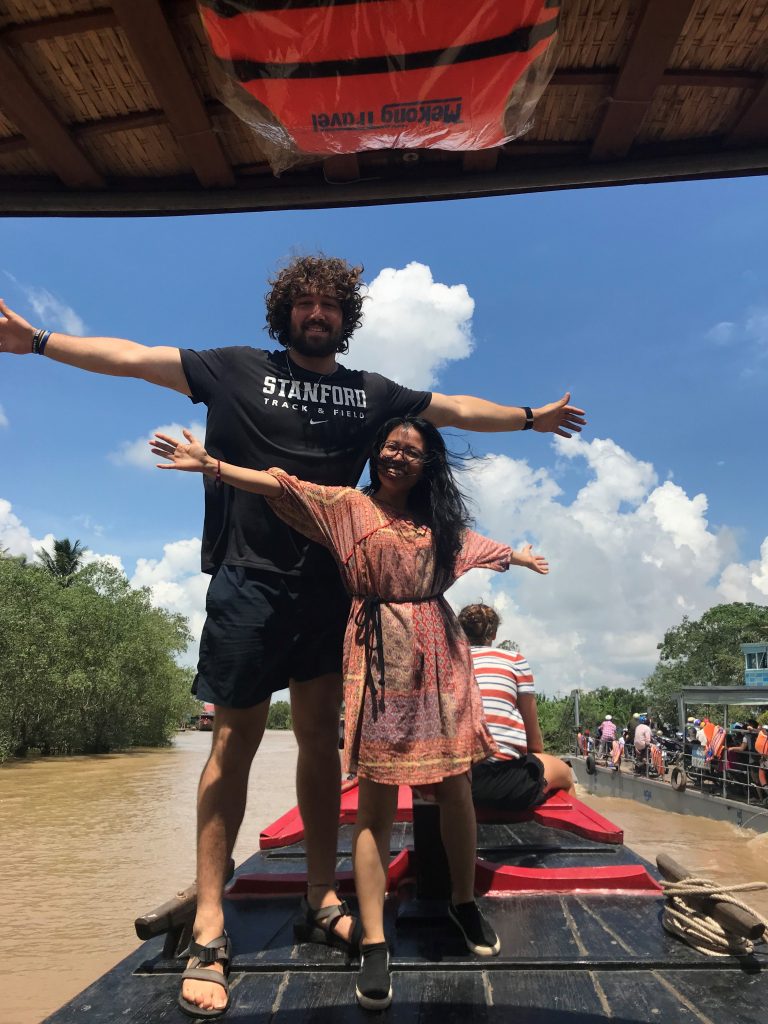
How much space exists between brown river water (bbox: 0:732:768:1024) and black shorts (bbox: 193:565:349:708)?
3.79 m

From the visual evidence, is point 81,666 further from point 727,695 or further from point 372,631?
point 372,631

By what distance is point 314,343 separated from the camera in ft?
7.59

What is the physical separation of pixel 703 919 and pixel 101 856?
10.3m

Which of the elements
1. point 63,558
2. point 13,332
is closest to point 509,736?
point 13,332

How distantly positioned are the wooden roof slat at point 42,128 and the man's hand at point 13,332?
2.07 feet

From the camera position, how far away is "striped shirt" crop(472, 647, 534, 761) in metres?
3.23

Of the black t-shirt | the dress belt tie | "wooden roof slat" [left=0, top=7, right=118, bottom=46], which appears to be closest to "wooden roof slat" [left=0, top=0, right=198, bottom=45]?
"wooden roof slat" [left=0, top=7, right=118, bottom=46]

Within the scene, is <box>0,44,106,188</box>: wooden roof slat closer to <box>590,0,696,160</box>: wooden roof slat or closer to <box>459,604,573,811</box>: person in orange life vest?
<box>590,0,696,160</box>: wooden roof slat

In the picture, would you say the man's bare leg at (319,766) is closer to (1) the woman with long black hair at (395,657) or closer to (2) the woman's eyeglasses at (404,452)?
(1) the woman with long black hair at (395,657)

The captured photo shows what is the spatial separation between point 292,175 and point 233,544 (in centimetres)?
108

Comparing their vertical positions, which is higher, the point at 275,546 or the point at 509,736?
the point at 275,546

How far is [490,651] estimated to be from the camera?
11.5 ft

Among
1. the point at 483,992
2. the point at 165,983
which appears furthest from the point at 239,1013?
the point at 483,992

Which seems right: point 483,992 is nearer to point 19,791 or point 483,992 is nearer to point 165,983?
point 165,983
